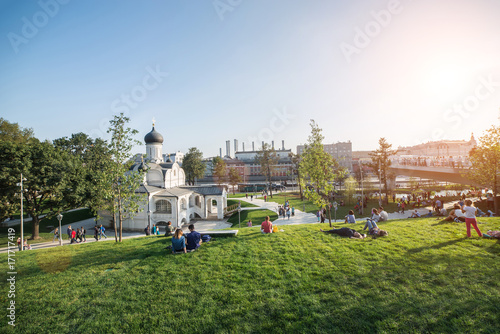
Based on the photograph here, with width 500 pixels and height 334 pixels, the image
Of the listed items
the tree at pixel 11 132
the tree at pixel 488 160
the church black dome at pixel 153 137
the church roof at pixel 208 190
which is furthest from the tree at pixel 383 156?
the tree at pixel 11 132

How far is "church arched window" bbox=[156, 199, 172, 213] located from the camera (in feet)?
93.0

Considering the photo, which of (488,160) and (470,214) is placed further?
(488,160)

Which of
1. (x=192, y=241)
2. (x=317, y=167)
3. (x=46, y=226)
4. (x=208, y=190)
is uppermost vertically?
(x=317, y=167)

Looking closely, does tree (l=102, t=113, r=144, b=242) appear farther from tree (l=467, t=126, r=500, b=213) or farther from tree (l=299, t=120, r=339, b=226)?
tree (l=467, t=126, r=500, b=213)

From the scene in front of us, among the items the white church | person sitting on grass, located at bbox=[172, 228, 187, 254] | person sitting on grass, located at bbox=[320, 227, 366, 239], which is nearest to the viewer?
person sitting on grass, located at bbox=[172, 228, 187, 254]

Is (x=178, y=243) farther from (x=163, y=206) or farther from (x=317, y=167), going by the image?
(x=163, y=206)

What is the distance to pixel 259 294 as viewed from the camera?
22.7 ft

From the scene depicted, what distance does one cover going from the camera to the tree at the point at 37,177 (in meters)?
18.6

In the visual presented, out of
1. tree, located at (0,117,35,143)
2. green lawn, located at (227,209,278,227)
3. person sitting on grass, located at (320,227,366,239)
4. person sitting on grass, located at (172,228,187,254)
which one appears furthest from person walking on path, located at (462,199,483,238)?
tree, located at (0,117,35,143)

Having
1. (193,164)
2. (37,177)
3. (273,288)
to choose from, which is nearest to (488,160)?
(273,288)

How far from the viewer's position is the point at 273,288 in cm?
719

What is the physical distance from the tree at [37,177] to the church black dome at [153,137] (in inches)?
485

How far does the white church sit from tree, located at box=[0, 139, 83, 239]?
6502 mm

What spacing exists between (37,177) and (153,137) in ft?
55.9
